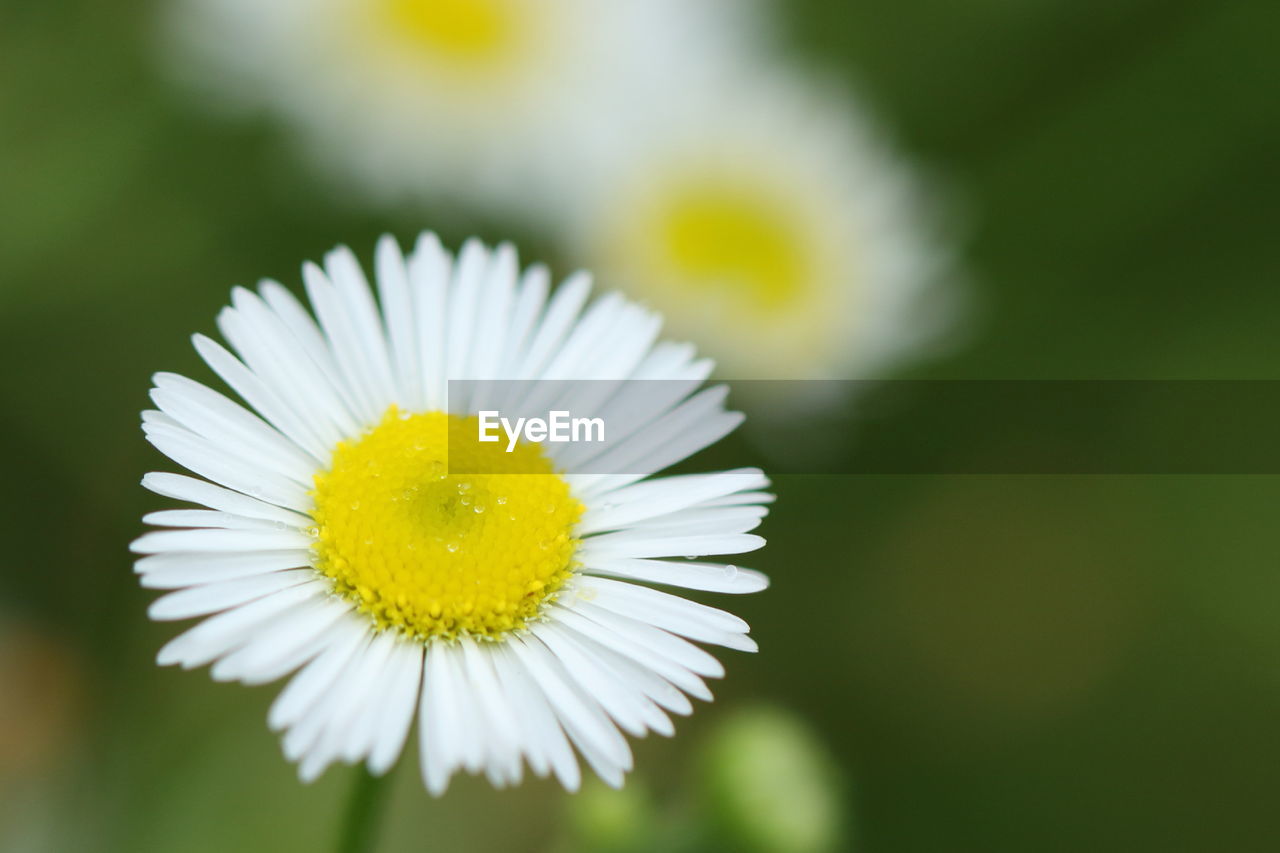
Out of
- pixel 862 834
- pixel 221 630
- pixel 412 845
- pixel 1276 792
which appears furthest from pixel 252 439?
pixel 1276 792

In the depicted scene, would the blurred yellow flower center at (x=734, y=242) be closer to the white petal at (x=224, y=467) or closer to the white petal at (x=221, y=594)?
the white petal at (x=224, y=467)

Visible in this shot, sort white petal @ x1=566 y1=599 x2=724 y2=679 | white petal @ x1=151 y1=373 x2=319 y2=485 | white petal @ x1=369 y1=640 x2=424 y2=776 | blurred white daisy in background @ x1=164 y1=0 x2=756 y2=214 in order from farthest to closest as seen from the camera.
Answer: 1. blurred white daisy in background @ x1=164 y1=0 x2=756 y2=214
2. white petal @ x1=151 y1=373 x2=319 y2=485
3. white petal @ x1=566 y1=599 x2=724 y2=679
4. white petal @ x1=369 y1=640 x2=424 y2=776

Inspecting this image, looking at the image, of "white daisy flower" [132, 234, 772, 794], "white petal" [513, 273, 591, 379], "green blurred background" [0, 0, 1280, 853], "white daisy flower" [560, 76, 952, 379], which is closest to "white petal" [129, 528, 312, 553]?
"white daisy flower" [132, 234, 772, 794]

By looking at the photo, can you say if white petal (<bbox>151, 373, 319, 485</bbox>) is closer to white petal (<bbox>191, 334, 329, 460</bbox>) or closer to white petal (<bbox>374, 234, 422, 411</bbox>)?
white petal (<bbox>191, 334, 329, 460</bbox>)

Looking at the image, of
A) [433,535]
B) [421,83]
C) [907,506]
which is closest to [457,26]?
[421,83]

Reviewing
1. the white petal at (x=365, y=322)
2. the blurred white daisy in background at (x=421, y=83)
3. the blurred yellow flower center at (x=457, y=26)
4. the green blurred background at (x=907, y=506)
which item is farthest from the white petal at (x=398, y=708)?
the blurred yellow flower center at (x=457, y=26)

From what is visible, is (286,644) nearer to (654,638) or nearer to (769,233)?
(654,638)
